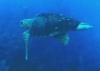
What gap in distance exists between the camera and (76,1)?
2857 mm

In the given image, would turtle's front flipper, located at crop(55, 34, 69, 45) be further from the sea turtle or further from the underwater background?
the underwater background

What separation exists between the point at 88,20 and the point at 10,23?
30.0 inches

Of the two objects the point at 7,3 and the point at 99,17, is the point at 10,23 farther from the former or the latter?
the point at 99,17

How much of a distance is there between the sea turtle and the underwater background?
336 mm

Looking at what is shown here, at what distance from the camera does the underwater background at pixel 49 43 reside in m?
2.69

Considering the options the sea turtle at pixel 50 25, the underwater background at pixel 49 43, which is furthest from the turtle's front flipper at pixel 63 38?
the underwater background at pixel 49 43

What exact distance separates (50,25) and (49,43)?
483mm

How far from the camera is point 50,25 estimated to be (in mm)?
2238

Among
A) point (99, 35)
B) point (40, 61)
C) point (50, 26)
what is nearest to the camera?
point (50, 26)

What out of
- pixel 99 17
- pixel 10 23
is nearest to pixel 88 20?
pixel 99 17

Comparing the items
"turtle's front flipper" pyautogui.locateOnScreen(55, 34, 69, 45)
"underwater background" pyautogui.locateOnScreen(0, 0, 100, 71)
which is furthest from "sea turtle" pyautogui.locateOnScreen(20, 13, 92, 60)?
"underwater background" pyautogui.locateOnScreen(0, 0, 100, 71)

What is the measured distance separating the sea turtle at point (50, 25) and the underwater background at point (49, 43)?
34 cm

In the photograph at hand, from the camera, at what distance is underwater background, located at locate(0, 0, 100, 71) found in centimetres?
269

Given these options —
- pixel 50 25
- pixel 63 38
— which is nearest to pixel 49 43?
pixel 63 38
